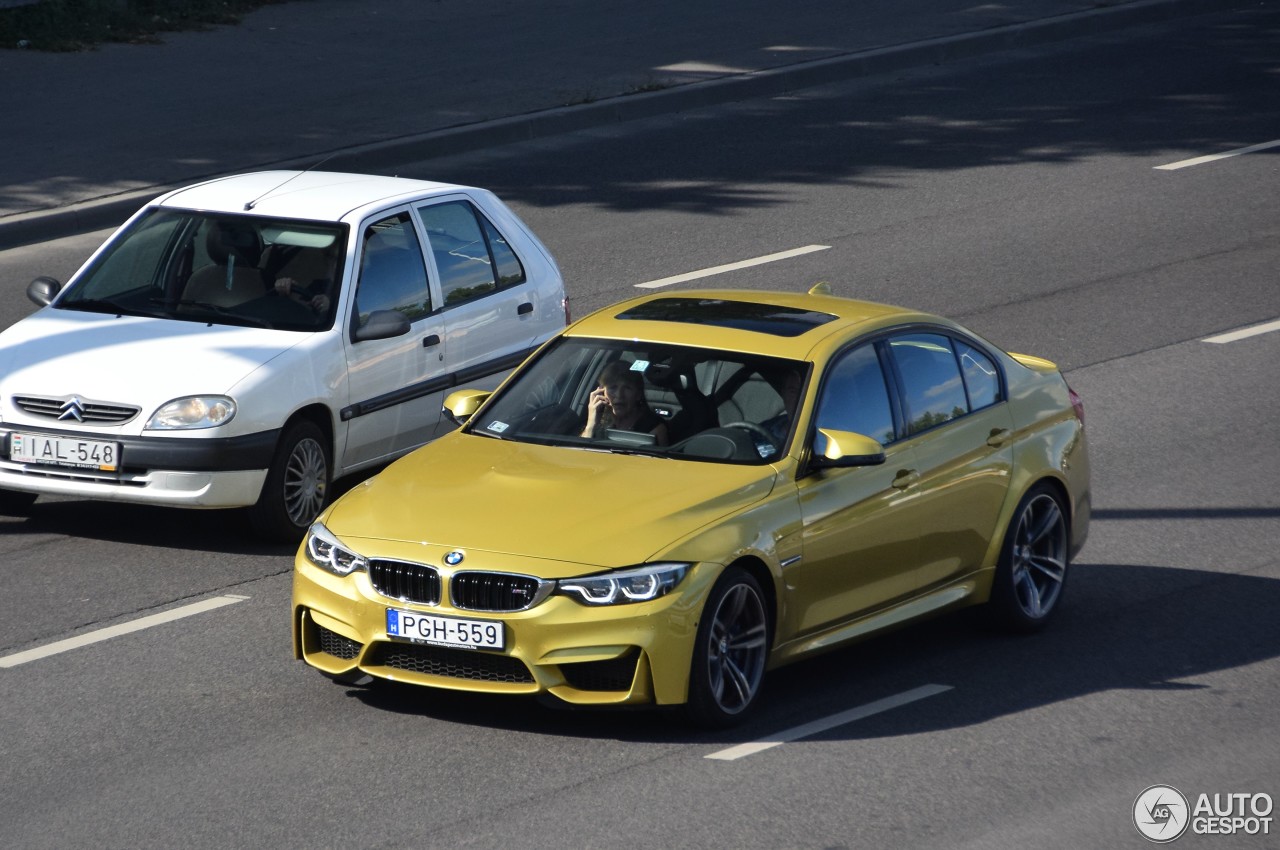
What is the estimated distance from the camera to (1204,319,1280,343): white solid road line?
1391cm

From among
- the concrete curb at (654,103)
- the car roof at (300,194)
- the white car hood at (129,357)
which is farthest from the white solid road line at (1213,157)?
the white car hood at (129,357)

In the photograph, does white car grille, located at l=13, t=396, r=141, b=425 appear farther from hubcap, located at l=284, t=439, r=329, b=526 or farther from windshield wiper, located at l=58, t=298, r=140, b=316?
windshield wiper, located at l=58, t=298, r=140, b=316

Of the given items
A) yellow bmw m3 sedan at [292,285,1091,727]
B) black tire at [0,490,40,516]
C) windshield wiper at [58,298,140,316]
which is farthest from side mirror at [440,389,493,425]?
black tire at [0,490,40,516]

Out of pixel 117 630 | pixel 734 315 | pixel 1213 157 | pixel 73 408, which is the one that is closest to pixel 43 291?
pixel 73 408

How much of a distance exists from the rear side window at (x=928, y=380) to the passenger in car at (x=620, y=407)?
1.07m

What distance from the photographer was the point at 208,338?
32.0ft

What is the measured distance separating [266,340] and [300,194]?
1255 mm

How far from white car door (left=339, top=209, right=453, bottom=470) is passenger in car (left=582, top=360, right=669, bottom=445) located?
2.22 metres

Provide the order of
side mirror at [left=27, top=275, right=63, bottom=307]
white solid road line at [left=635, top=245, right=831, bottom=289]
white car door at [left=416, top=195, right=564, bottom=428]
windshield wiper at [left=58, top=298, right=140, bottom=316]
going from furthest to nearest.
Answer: white solid road line at [left=635, top=245, right=831, bottom=289], white car door at [left=416, top=195, right=564, bottom=428], side mirror at [left=27, top=275, right=63, bottom=307], windshield wiper at [left=58, top=298, right=140, bottom=316]

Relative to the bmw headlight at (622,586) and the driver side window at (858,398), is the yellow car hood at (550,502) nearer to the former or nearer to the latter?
the bmw headlight at (622,586)

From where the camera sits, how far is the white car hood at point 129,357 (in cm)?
928

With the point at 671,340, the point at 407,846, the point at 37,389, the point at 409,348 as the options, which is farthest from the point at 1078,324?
the point at 407,846

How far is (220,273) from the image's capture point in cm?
1030

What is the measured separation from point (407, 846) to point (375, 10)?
64.2ft
